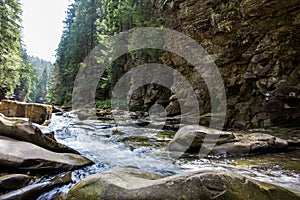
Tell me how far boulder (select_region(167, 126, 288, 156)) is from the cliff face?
3845mm

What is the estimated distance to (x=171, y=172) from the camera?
4.05m

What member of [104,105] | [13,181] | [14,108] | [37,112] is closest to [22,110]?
[14,108]

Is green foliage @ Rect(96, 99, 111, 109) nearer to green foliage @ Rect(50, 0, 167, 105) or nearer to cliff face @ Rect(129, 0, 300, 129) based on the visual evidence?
green foliage @ Rect(50, 0, 167, 105)

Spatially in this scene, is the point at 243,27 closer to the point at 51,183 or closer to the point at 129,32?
the point at 51,183

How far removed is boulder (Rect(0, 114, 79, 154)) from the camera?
395 cm

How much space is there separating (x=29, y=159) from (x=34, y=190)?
73cm

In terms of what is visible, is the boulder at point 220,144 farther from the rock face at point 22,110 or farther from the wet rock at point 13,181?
the rock face at point 22,110

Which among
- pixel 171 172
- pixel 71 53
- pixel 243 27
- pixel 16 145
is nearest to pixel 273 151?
pixel 171 172

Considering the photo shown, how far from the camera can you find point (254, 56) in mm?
10266

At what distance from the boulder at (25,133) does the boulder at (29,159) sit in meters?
0.20

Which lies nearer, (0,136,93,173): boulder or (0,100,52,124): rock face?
(0,136,93,173): boulder

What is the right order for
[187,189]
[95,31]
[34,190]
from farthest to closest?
[95,31], [34,190], [187,189]

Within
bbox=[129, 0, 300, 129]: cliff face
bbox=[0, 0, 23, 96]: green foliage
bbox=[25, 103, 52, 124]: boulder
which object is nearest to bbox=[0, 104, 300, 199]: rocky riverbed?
bbox=[25, 103, 52, 124]: boulder

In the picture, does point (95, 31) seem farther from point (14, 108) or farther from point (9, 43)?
point (14, 108)
